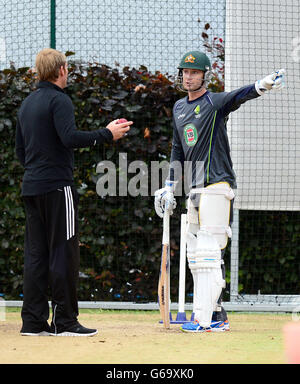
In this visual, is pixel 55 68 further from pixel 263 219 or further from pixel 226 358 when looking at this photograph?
pixel 263 219

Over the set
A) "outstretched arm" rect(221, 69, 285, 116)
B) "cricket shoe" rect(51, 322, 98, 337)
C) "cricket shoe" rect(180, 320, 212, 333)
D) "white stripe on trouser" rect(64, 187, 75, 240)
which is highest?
"outstretched arm" rect(221, 69, 285, 116)

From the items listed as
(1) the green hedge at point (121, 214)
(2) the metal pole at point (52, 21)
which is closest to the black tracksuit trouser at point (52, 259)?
(1) the green hedge at point (121, 214)

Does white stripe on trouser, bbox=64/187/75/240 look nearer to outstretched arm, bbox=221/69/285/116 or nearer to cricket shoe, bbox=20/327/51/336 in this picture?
cricket shoe, bbox=20/327/51/336

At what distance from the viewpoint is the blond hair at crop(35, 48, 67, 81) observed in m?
4.59

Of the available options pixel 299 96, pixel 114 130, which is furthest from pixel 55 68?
pixel 299 96

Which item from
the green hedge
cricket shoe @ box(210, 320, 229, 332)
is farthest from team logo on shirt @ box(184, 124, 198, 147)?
the green hedge

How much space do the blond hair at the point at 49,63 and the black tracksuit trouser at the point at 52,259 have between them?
0.76 metres

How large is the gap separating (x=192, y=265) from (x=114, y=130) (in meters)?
1.15

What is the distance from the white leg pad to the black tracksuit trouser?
848mm

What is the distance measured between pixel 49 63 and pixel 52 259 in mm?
1269

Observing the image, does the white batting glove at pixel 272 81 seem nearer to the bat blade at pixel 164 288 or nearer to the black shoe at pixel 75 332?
the bat blade at pixel 164 288

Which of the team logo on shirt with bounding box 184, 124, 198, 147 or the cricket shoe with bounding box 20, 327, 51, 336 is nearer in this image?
the cricket shoe with bounding box 20, 327, 51, 336

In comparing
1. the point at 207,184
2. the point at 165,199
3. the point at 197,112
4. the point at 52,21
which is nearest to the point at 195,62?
the point at 197,112

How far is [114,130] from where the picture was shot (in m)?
4.55
